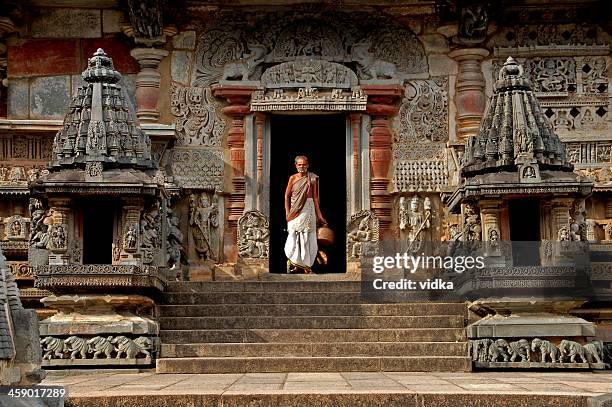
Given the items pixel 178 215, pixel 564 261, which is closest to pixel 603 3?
pixel 564 261

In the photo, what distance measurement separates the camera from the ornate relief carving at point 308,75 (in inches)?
690

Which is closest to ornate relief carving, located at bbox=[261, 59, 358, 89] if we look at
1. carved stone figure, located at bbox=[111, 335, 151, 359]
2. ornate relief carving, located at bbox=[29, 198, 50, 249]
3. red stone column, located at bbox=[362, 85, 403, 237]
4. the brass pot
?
red stone column, located at bbox=[362, 85, 403, 237]

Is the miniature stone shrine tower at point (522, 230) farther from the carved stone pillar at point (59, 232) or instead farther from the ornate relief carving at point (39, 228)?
the ornate relief carving at point (39, 228)

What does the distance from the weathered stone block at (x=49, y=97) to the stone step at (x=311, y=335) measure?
6.38 m

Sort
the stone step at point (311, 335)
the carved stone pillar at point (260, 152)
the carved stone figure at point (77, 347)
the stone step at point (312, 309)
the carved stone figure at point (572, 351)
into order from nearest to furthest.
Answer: the carved stone figure at point (572, 351), the carved stone figure at point (77, 347), the stone step at point (311, 335), the stone step at point (312, 309), the carved stone pillar at point (260, 152)

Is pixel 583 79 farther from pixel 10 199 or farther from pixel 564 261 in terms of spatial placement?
pixel 10 199

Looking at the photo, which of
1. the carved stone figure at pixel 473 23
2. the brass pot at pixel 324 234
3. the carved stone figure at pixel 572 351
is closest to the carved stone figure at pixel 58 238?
the brass pot at pixel 324 234

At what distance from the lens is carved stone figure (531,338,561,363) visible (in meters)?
11.7

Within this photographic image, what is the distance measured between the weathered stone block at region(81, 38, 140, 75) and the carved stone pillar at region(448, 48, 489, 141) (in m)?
5.39

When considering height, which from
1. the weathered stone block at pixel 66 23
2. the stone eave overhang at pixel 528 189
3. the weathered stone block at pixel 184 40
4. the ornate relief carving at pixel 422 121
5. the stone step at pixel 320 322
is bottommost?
the stone step at pixel 320 322

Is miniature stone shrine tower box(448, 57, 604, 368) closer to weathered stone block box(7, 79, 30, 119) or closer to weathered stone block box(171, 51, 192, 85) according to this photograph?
weathered stone block box(171, 51, 192, 85)

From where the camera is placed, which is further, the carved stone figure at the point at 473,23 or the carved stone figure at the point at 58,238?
the carved stone figure at the point at 473,23

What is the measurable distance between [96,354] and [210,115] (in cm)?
665

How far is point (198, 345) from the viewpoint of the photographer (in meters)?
11.8
